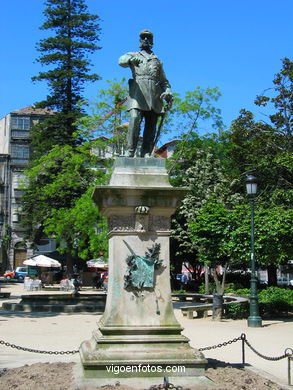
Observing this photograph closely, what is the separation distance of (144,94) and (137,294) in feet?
10.1

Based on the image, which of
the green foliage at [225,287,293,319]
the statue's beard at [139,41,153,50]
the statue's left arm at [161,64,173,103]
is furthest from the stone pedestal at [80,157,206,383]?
the green foliage at [225,287,293,319]

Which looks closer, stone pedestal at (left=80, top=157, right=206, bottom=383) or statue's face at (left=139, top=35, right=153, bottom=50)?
stone pedestal at (left=80, top=157, right=206, bottom=383)

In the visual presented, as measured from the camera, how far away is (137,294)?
7.75 m

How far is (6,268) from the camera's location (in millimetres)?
66125

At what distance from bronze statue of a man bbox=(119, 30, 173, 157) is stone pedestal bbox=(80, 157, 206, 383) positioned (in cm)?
51

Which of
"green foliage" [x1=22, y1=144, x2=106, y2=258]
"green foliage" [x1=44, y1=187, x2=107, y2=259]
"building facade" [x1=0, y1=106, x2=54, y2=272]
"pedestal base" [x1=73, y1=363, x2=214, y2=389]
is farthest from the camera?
"building facade" [x1=0, y1=106, x2=54, y2=272]

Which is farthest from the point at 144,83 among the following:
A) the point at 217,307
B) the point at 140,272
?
the point at 217,307

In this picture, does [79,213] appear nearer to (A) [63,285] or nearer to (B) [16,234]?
(A) [63,285]

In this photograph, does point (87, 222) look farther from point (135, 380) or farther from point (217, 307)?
point (135, 380)

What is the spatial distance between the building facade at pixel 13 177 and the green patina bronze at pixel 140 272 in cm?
5914

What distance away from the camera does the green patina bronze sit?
7.72 m

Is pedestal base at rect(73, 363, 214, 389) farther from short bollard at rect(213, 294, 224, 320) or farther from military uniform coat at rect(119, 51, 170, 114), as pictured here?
short bollard at rect(213, 294, 224, 320)

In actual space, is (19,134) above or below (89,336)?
above

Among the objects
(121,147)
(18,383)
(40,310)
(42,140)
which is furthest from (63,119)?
(18,383)
